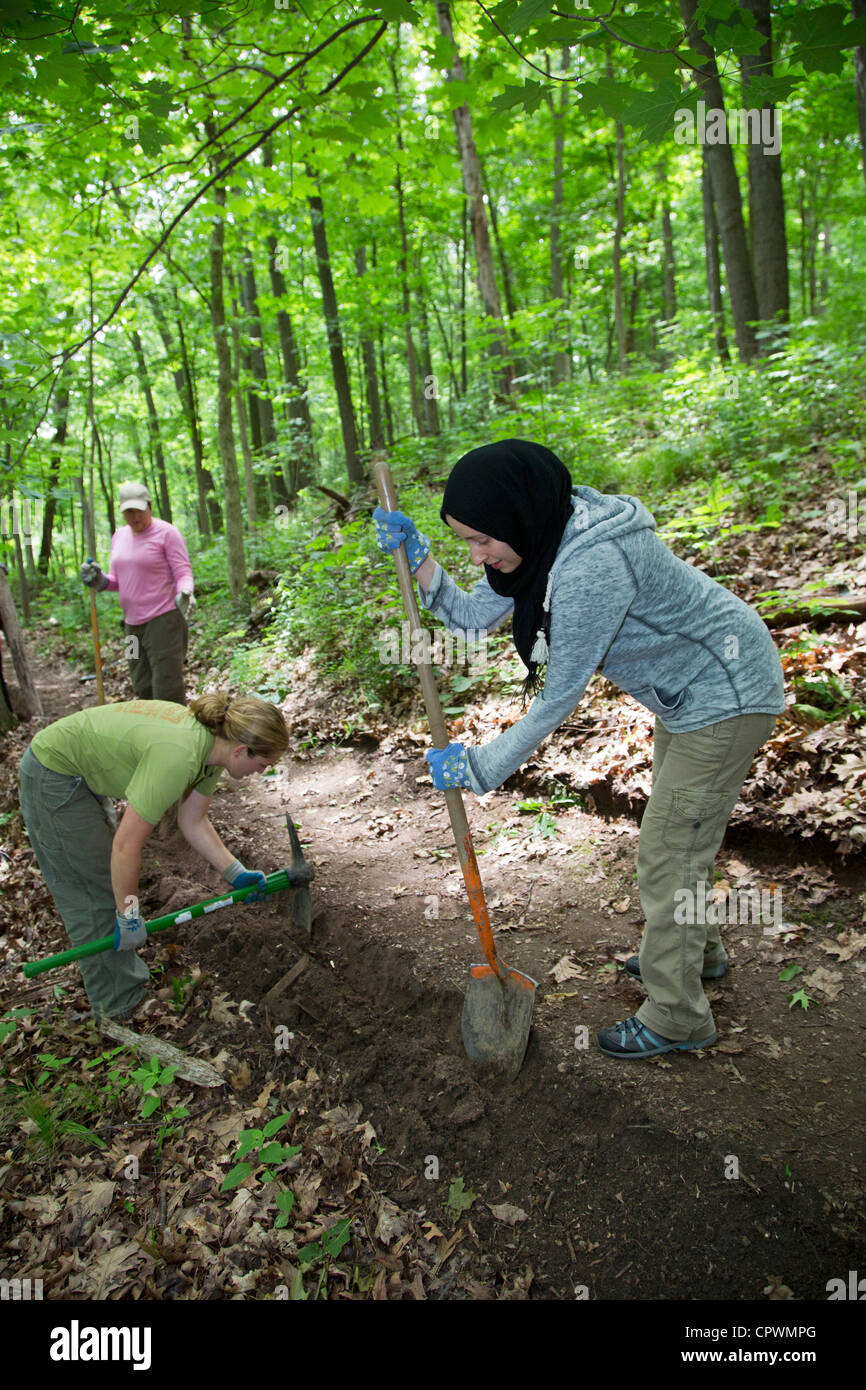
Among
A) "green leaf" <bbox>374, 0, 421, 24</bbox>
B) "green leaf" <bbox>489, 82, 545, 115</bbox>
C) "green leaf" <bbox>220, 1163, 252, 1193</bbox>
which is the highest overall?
"green leaf" <bbox>374, 0, 421, 24</bbox>

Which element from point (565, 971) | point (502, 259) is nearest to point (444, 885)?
point (565, 971)

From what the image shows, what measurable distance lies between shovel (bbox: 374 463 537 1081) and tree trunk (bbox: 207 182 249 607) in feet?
26.9

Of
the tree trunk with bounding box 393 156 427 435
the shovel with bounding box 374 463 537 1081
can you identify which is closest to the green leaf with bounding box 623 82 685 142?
the shovel with bounding box 374 463 537 1081

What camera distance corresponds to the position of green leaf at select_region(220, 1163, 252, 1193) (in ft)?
8.55

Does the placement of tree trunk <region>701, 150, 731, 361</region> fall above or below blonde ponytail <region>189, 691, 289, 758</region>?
above

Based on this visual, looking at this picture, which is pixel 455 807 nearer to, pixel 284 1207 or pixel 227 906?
pixel 284 1207

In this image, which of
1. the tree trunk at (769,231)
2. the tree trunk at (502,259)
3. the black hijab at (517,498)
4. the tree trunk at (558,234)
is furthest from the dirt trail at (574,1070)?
the tree trunk at (502,259)

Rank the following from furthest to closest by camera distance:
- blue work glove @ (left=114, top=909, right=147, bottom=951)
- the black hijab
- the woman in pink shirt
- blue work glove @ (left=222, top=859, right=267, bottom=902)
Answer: the woman in pink shirt < blue work glove @ (left=222, top=859, right=267, bottom=902) < blue work glove @ (left=114, top=909, right=147, bottom=951) < the black hijab

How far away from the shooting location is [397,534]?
3.07 metres

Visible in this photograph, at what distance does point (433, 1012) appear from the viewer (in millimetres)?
3301

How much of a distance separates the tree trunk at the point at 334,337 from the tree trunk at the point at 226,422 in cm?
210

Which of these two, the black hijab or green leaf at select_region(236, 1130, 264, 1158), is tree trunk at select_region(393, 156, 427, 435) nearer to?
the black hijab

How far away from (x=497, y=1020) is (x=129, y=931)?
1721 mm

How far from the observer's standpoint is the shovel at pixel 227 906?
3174 mm
